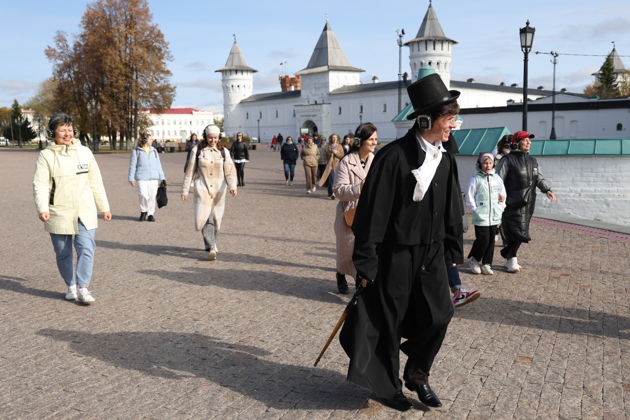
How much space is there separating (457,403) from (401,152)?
5.35ft

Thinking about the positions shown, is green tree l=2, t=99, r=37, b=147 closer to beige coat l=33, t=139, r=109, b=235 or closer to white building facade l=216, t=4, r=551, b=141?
white building facade l=216, t=4, r=551, b=141

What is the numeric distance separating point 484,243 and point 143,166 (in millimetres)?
7891

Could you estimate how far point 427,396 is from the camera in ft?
13.0

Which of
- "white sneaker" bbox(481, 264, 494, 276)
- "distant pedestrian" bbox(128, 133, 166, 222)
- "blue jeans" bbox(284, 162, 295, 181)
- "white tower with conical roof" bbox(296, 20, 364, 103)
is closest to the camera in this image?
"white sneaker" bbox(481, 264, 494, 276)

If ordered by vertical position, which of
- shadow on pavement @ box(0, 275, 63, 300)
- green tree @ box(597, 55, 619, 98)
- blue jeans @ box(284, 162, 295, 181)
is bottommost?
shadow on pavement @ box(0, 275, 63, 300)

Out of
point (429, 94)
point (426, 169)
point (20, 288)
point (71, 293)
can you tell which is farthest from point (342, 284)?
point (20, 288)

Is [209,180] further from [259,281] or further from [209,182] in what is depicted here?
[259,281]

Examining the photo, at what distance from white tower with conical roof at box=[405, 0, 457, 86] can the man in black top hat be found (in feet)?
270

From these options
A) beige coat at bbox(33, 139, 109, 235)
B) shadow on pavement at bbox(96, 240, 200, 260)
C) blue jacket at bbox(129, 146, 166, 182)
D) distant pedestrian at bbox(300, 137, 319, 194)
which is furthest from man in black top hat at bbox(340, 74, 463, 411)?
distant pedestrian at bbox(300, 137, 319, 194)

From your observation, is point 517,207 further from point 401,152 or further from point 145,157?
point 145,157

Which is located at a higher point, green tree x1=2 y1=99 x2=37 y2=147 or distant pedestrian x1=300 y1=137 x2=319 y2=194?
green tree x1=2 y1=99 x2=37 y2=147

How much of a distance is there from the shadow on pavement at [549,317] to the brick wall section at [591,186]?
332 inches

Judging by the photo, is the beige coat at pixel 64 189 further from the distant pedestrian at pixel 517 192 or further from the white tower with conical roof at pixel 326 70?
the white tower with conical roof at pixel 326 70

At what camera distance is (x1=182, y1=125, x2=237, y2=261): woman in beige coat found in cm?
880
